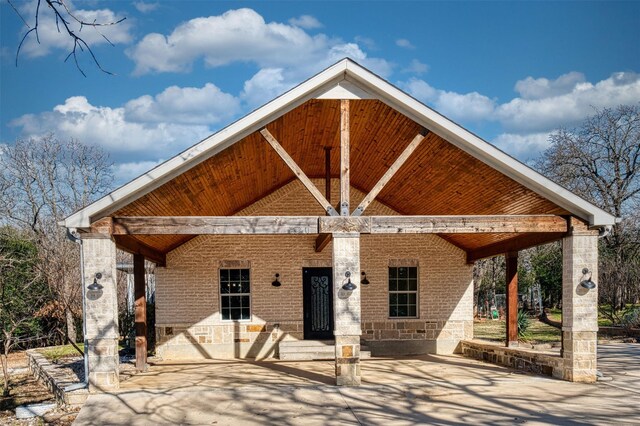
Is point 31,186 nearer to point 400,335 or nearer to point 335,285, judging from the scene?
point 400,335

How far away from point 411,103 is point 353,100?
1034 millimetres

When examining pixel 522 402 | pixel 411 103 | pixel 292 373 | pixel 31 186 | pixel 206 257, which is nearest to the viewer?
pixel 522 402

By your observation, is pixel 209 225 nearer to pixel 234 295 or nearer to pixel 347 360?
pixel 347 360

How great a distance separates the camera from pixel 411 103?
8.86m

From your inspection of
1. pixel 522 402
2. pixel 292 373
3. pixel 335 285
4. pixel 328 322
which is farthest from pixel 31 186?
pixel 522 402

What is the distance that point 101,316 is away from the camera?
881 centimetres

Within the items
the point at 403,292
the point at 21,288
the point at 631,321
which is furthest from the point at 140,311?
the point at 631,321

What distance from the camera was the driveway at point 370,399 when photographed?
24.9 ft

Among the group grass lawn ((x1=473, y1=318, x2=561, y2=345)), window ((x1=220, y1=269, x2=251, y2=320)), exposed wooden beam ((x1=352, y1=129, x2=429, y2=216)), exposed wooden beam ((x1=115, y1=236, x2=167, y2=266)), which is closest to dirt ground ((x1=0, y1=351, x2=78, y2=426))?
exposed wooden beam ((x1=115, y1=236, x2=167, y2=266))

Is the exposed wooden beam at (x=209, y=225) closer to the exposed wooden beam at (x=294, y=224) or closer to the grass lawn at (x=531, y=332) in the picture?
the exposed wooden beam at (x=294, y=224)

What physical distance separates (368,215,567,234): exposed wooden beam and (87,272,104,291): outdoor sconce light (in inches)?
180

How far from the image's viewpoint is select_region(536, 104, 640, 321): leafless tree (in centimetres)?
2123

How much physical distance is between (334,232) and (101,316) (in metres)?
4.05

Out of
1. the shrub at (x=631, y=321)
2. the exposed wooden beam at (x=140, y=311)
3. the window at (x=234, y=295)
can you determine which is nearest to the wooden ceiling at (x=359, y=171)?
the exposed wooden beam at (x=140, y=311)
